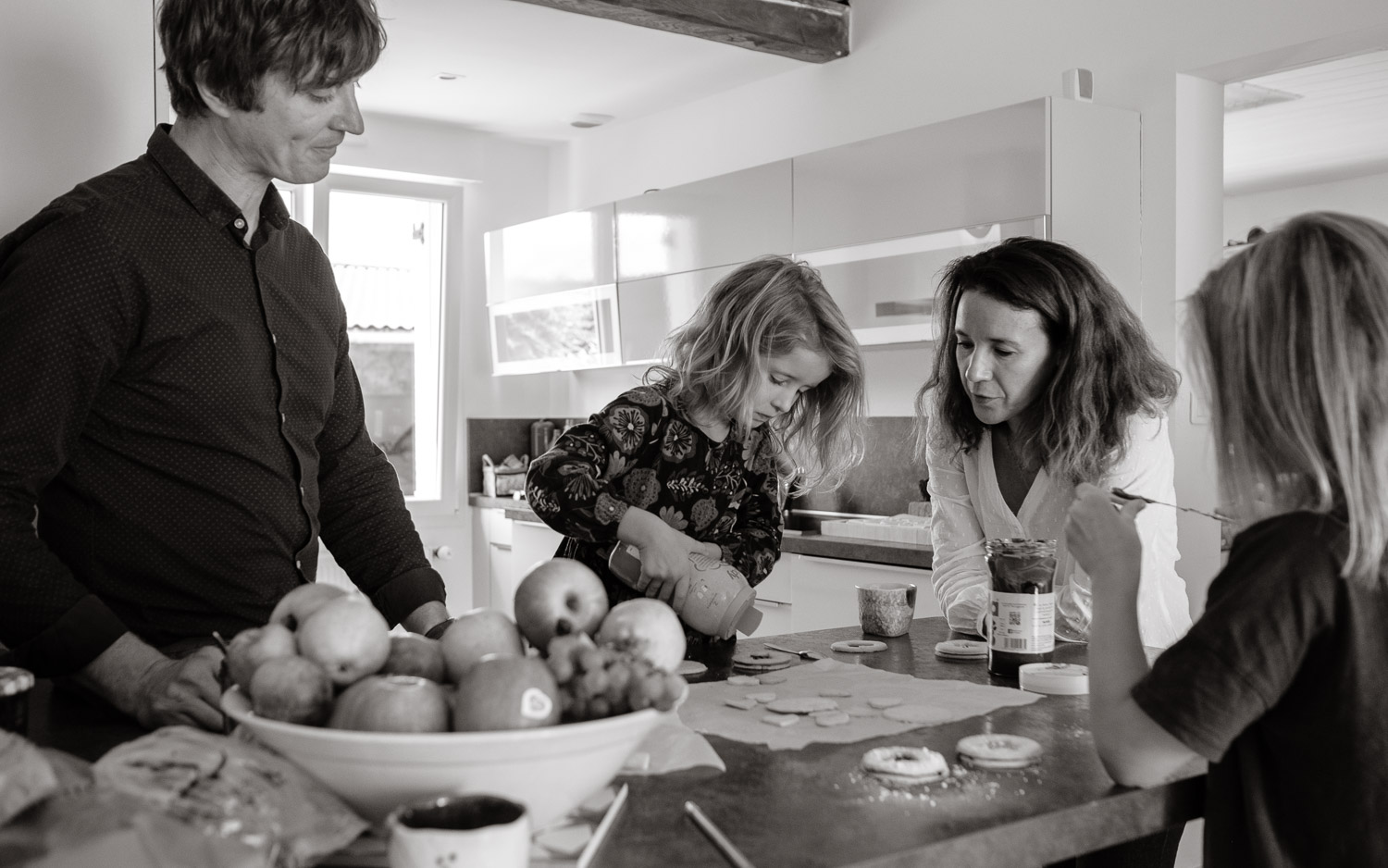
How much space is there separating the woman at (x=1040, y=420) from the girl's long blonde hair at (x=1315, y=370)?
38.9 inches

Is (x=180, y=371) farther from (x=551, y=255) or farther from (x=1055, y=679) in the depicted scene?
(x=551, y=255)

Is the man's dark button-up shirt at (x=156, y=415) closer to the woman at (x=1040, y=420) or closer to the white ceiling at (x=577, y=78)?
the woman at (x=1040, y=420)

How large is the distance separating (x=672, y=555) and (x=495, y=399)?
4.58 metres

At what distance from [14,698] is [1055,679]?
3.87 ft

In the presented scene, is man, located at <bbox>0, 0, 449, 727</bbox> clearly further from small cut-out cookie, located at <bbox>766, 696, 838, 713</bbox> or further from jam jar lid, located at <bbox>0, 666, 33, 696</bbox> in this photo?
small cut-out cookie, located at <bbox>766, 696, 838, 713</bbox>

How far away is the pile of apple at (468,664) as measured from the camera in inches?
35.9

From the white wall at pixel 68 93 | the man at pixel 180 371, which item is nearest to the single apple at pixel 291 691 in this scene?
the man at pixel 180 371

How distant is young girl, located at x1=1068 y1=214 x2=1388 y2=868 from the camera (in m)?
1.05

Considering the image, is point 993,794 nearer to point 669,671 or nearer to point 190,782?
point 669,671

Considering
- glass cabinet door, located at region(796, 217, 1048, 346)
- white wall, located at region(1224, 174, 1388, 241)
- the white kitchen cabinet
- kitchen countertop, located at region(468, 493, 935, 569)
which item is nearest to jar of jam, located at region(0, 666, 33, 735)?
kitchen countertop, located at region(468, 493, 935, 569)

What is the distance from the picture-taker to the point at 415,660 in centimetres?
103

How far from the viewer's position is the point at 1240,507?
1171 millimetres

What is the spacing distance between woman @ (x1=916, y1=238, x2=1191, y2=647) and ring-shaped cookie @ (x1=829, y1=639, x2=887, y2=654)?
226 millimetres

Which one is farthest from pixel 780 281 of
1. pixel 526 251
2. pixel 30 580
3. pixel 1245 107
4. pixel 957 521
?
pixel 1245 107
